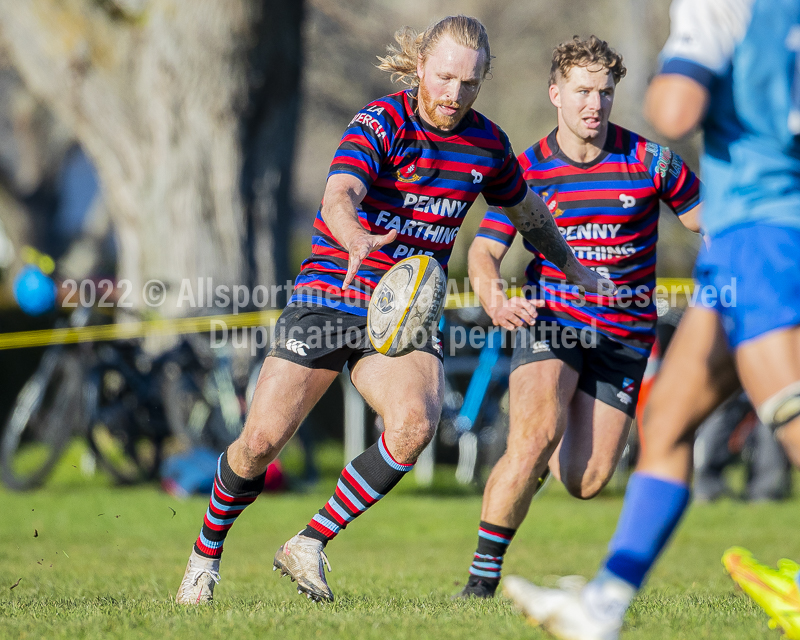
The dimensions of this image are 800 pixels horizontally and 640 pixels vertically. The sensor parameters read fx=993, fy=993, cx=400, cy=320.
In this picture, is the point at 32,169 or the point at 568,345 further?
the point at 32,169

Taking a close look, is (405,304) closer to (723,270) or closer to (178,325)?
(723,270)

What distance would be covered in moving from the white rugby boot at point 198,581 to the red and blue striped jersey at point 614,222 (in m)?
2.07

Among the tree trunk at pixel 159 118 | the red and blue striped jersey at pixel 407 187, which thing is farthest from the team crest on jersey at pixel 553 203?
the tree trunk at pixel 159 118

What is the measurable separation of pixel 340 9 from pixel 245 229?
36.7ft

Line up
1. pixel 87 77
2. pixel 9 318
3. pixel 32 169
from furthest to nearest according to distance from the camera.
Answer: pixel 32 169 < pixel 9 318 < pixel 87 77

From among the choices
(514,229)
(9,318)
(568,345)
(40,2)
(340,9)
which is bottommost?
(9,318)

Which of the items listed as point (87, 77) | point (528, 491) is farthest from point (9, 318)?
point (528, 491)

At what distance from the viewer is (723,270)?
2.90 metres

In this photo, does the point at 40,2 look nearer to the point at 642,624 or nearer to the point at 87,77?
the point at 87,77

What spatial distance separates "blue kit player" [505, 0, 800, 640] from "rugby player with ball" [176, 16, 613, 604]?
1.47 m

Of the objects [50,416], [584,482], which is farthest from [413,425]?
[50,416]

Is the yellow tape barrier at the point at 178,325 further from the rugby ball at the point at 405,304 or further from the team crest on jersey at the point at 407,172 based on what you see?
the rugby ball at the point at 405,304

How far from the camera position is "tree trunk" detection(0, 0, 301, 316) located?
11.5 m

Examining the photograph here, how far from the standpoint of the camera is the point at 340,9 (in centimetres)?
2156
